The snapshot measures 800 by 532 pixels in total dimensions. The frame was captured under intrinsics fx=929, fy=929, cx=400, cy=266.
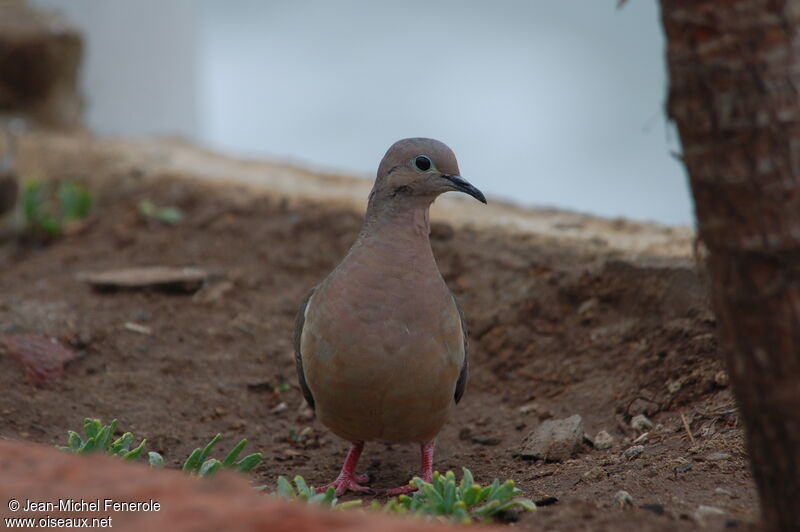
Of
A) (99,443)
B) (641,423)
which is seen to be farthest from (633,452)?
(99,443)

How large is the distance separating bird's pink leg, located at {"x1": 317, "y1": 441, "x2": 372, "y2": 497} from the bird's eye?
134 centimetres

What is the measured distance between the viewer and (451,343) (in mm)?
4059

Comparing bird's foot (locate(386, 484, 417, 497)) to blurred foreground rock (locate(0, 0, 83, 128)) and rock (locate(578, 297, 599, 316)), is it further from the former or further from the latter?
blurred foreground rock (locate(0, 0, 83, 128))

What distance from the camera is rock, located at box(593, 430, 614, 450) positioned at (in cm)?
446

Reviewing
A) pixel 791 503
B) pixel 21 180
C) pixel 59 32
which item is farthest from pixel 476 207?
pixel 59 32

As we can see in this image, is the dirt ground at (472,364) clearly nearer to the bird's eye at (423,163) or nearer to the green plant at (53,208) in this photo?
the green plant at (53,208)

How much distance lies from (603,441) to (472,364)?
1304 millimetres

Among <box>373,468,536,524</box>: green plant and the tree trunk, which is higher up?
the tree trunk

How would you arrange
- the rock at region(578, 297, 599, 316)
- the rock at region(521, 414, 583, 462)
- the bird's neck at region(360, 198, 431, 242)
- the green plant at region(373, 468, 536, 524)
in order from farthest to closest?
the rock at region(578, 297, 599, 316), the rock at region(521, 414, 583, 462), the bird's neck at region(360, 198, 431, 242), the green plant at region(373, 468, 536, 524)

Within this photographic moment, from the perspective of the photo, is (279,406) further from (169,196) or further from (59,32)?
(59,32)

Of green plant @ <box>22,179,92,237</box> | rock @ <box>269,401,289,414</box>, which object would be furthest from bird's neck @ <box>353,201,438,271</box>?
green plant @ <box>22,179,92,237</box>

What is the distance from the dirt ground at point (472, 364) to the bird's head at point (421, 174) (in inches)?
52.4

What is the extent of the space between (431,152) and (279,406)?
191 cm

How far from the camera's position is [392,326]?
153 inches
